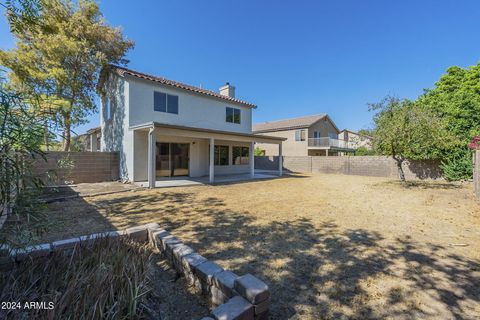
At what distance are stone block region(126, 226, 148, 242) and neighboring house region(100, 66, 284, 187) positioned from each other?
244 inches

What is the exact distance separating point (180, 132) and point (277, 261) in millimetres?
8212

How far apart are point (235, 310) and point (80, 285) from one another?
4.80ft

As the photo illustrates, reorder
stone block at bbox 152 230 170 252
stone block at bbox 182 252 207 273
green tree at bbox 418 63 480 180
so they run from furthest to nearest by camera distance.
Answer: green tree at bbox 418 63 480 180 → stone block at bbox 152 230 170 252 → stone block at bbox 182 252 207 273

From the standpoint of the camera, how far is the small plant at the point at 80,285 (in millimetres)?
1752

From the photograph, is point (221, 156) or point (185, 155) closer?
point (185, 155)

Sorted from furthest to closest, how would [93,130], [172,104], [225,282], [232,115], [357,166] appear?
[357,166], [93,130], [232,115], [172,104], [225,282]

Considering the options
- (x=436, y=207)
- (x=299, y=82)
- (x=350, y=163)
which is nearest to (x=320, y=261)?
(x=436, y=207)

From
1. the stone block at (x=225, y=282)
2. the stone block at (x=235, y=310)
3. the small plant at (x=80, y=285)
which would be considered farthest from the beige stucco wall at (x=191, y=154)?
the stone block at (x=235, y=310)

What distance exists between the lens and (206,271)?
7.92ft

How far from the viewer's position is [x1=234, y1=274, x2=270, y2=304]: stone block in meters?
1.92

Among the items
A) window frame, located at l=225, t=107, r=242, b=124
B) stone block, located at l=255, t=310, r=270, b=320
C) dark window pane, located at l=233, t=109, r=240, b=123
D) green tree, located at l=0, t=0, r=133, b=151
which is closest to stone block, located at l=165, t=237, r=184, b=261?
stone block, located at l=255, t=310, r=270, b=320

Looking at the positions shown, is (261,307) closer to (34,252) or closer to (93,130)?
(34,252)

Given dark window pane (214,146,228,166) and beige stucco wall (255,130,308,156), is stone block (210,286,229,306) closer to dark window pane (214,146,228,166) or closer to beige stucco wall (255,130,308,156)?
dark window pane (214,146,228,166)

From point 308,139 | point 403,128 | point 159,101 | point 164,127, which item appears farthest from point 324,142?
point 164,127
